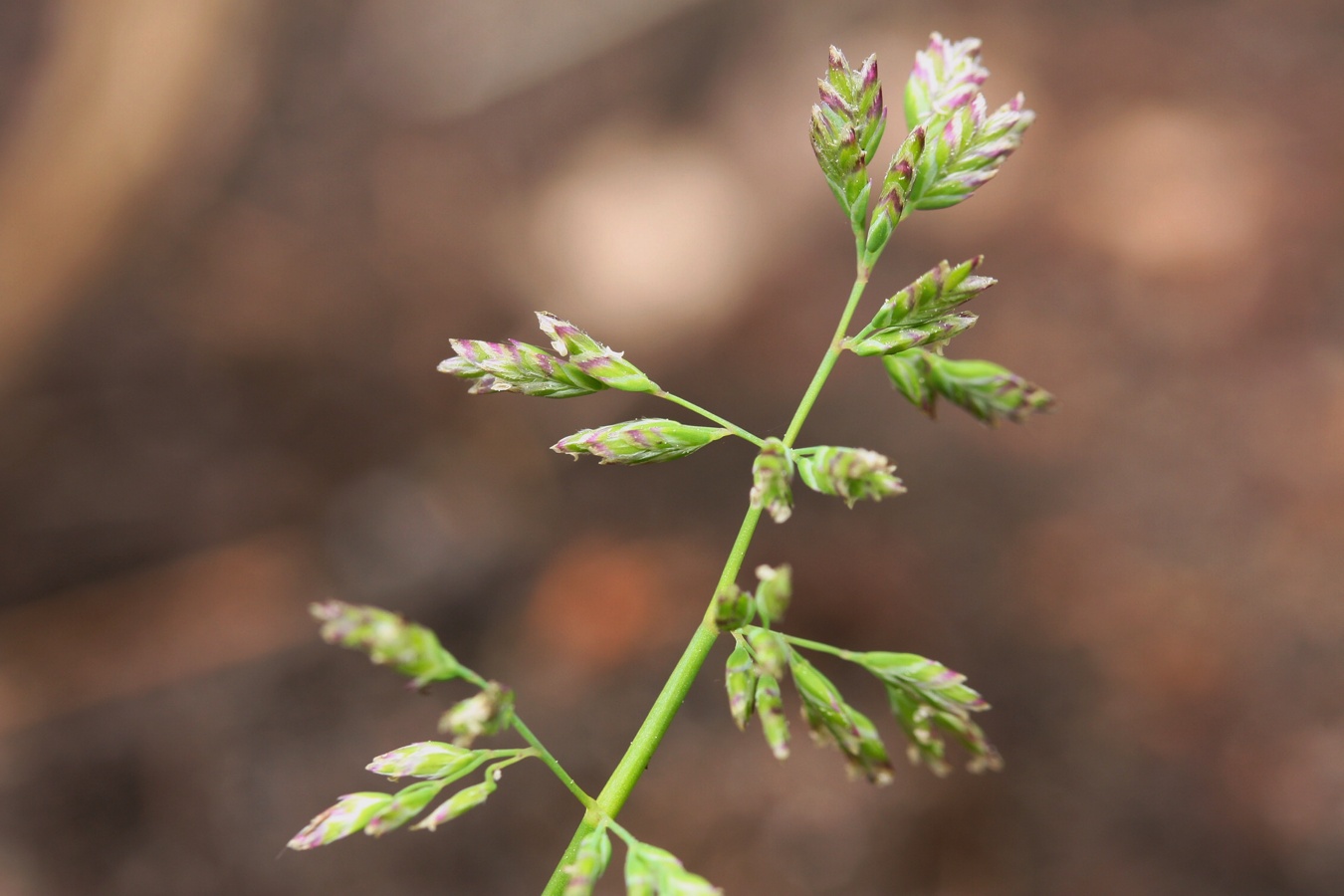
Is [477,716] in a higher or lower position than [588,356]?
lower

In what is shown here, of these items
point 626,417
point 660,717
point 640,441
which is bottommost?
point 626,417

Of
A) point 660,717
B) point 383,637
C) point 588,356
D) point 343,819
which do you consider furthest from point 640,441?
point 343,819

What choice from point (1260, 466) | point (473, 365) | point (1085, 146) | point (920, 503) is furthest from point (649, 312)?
point (473, 365)

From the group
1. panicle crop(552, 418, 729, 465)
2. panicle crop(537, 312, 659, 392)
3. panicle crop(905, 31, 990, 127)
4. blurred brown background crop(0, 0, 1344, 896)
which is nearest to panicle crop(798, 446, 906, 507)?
panicle crop(552, 418, 729, 465)

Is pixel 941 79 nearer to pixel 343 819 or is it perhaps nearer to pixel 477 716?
pixel 477 716

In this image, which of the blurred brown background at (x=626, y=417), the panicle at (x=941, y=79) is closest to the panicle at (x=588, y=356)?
the panicle at (x=941, y=79)

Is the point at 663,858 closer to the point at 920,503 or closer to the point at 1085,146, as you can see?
the point at 920,503

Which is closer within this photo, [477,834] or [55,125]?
[477,834]
